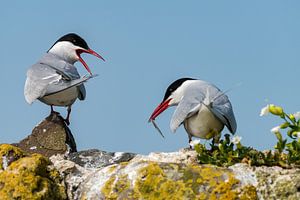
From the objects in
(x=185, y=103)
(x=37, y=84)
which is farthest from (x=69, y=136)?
(x=37, y=84)

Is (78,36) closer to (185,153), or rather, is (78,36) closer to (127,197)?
(185,153)

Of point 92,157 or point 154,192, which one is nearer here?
point 154,192

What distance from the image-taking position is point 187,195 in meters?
4.50

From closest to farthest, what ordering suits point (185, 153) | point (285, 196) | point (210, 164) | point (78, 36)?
point (285, 196) → point (210, 164) → point (185, 153) → point (78, 36)

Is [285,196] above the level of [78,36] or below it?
below

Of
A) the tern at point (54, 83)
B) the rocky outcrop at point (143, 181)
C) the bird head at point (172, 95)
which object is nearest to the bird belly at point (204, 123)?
the bird head at point (172, 95)

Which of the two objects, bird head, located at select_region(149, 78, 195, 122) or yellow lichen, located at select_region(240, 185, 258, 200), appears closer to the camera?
yellow lichen, located at select_region(240, 185, 258, 200)

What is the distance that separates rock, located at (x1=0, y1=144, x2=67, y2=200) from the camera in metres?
4.61

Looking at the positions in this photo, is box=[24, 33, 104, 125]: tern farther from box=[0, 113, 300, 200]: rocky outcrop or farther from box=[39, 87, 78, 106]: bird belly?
box=[0, 113, 300, 200]: rocky outcrop

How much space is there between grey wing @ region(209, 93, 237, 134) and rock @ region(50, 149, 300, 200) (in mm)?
2032

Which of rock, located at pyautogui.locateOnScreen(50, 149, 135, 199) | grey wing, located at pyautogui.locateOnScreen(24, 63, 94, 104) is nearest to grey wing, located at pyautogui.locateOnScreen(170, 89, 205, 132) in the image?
rock, located at pyautogui.locateOnScreen(50, 149, 135, 199)

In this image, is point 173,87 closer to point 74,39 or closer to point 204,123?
point 204,123

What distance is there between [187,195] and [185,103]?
2.64 metres

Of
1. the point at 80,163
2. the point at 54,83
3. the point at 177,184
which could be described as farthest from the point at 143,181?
the point at 54,83
